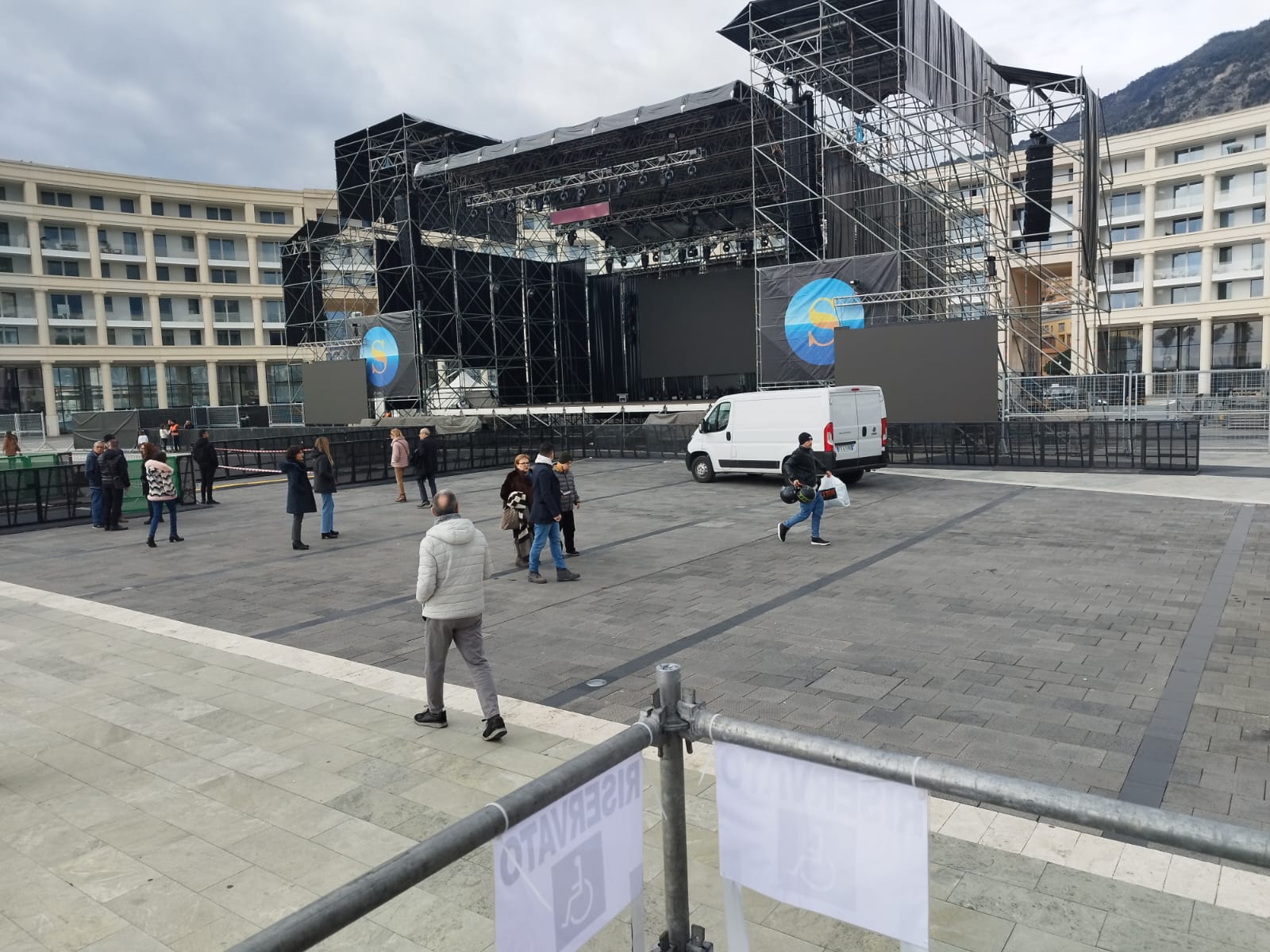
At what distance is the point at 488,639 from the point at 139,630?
3.60m

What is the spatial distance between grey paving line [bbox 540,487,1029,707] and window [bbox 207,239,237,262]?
69991mm

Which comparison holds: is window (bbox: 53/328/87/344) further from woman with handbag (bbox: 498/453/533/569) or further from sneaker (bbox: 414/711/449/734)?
sneaker (bbox: 414/711/449/734)

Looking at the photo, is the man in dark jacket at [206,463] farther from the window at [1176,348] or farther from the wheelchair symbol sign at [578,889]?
the window at [1176,348]

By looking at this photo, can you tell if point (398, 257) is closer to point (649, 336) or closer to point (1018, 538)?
point (649, 336)

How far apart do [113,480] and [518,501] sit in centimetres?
931

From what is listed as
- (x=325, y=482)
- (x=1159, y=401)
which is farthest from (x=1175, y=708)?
(x=1159, y=401)

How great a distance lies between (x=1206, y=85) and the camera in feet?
458

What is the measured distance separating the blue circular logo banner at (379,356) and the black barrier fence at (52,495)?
17626mm

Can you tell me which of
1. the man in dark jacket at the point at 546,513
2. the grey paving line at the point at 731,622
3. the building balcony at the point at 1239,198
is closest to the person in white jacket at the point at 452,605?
the grey paving line at the point at 731,622

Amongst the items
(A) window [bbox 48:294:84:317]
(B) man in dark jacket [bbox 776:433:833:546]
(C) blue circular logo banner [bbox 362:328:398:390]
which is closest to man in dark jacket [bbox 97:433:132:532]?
(B) man in dark jacket [bbox 776:433:833:546]

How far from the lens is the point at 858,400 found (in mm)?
17188

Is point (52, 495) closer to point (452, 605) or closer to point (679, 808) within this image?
point (452, 605)

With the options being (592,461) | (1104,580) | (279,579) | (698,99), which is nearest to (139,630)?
(279,579)

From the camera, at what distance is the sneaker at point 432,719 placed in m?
5.70
